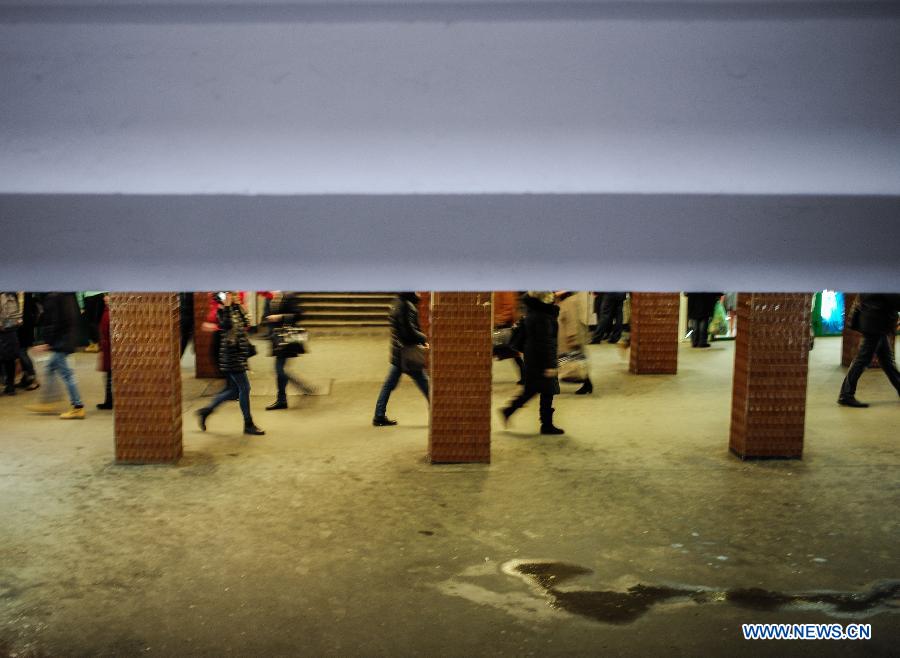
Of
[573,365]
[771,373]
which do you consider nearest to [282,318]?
[573,365]

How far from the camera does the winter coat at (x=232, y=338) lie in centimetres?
849

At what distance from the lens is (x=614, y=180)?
1.65m

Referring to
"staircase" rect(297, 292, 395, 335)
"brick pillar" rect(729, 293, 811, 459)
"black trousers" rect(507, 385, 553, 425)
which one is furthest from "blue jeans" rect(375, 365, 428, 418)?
"staircase" rect(297, 292, 395, 335)

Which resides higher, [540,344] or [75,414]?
[540,344]

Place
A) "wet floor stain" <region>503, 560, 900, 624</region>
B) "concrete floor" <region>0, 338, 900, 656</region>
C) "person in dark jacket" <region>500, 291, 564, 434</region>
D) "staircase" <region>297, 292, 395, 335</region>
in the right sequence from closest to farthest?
"concrete floor" <region>0, 338, 900, 656</region>, "wet floor stain" <region>503, 560, 900, 624</region>, "person in dark jacket" <region>500, 291, 564, 434</region>, "staircase" <region>297, 292, 395, 335</region>

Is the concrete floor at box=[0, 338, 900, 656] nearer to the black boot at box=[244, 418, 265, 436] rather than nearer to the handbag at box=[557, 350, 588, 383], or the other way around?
the black boot at box=[244, 418, 265, 436]

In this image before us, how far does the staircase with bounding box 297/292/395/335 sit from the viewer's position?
1669cm

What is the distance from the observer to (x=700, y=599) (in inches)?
203

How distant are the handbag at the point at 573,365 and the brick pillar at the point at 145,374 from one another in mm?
4742

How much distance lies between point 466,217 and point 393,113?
0.25 m

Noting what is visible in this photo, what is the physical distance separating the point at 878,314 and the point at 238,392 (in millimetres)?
7249

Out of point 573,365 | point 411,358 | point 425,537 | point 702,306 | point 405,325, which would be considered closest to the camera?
point 425,537

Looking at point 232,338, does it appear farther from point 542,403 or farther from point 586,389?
A: point 586,389

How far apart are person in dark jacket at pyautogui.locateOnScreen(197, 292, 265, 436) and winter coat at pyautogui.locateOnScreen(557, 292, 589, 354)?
12.1ft
